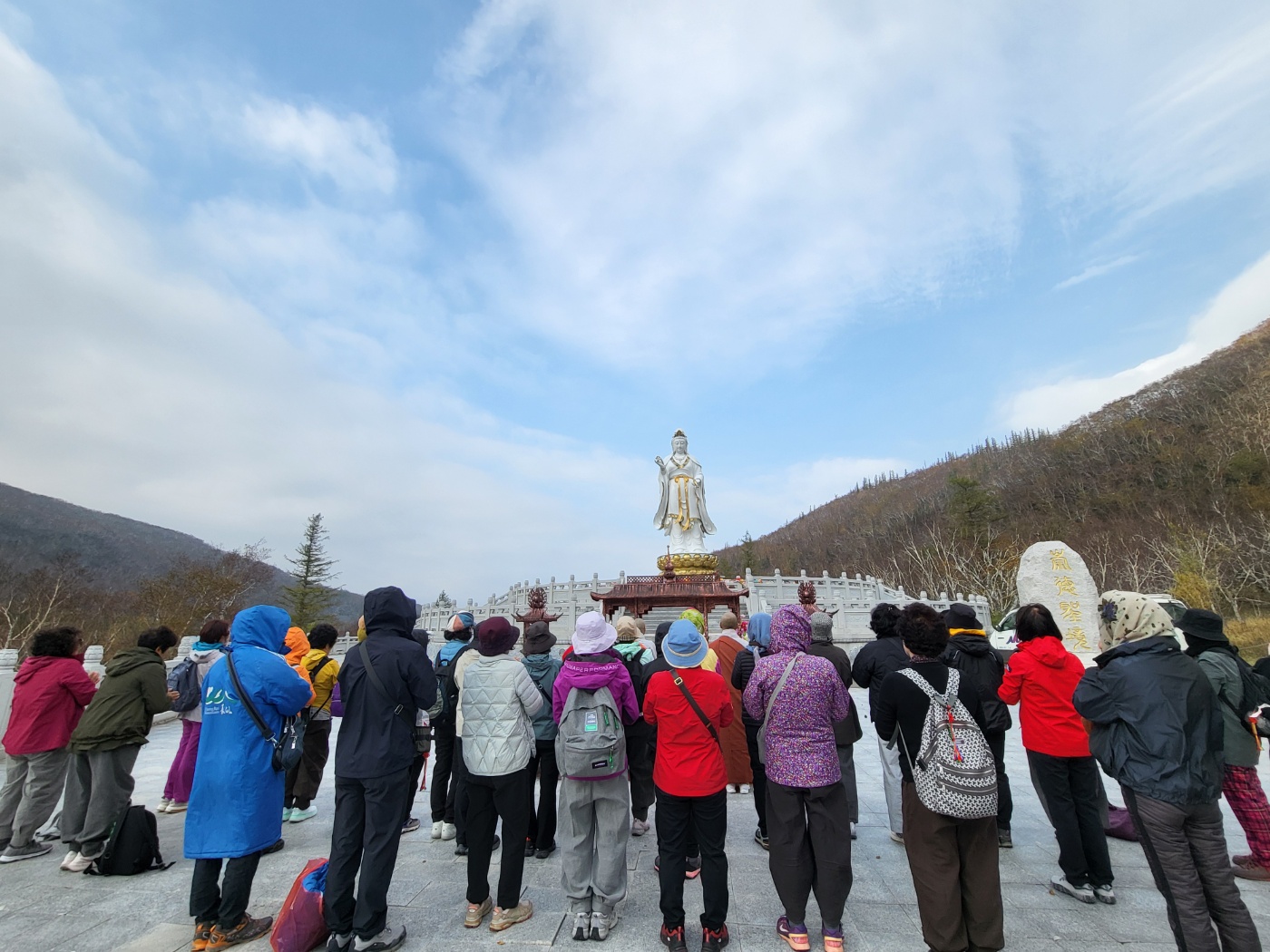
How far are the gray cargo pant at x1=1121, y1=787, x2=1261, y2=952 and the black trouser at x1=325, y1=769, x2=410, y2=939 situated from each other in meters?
3.73

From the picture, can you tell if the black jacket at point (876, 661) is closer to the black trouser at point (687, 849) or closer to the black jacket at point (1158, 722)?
the black jacket at point (1158, 722)

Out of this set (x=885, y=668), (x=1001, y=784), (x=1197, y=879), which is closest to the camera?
(x=1197, y=879)

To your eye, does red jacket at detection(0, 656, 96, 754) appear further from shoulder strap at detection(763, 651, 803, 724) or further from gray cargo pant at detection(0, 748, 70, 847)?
shoulder strap at detection(763, 651, 803, 724)

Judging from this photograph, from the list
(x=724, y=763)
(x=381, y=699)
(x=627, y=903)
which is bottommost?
(x=627, y=903)

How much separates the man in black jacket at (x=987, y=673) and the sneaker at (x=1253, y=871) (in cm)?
125

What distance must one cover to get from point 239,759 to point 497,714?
1373 mm

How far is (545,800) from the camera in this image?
14.6 ft

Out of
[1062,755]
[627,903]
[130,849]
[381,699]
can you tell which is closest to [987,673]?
[1062,755]

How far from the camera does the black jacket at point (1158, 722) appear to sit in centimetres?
272

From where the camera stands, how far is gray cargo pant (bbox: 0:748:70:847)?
14.3 ft

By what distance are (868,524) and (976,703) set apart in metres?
71.3

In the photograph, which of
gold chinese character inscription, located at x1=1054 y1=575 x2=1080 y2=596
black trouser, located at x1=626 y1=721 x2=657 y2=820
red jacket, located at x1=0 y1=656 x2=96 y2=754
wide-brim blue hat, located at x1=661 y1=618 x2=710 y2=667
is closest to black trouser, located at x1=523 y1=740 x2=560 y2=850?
black trouser, located at x1=626 y1=721 x2=657 y2=820

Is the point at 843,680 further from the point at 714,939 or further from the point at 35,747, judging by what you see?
the point at 35,747

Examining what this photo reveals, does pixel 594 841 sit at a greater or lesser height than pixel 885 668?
lesser
